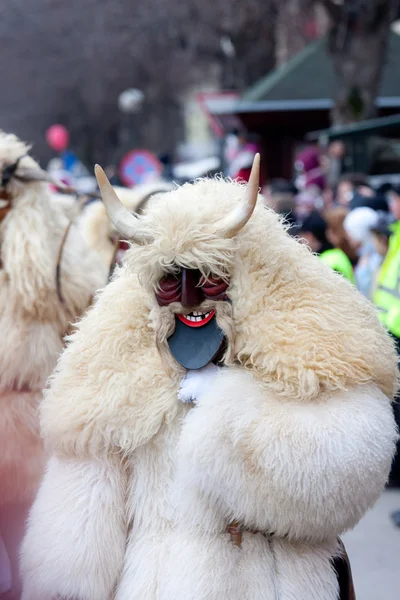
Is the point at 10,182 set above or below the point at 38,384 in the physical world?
above

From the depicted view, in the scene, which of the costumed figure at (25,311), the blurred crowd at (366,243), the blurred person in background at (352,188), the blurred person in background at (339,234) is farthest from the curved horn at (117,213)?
the blurred person in background at (352,188)

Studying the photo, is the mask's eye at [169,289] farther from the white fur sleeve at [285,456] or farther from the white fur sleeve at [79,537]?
the white fur sleeve at [79,537]

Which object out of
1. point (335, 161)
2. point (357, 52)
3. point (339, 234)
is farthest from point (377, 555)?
point (357, 52)

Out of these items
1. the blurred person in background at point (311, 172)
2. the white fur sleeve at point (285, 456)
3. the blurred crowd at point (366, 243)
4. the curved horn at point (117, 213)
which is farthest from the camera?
the blurred person in background at point (311, 172)

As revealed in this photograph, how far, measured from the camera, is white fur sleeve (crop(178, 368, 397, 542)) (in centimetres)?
241

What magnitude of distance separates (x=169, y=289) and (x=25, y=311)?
1.45 m

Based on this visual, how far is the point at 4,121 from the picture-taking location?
116 feet

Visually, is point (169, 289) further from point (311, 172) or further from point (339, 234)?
point (311, 172)

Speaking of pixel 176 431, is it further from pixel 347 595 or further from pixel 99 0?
pixel 99 0

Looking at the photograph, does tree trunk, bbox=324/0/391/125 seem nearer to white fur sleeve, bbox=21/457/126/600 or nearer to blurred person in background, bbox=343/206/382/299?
blurred person in background, bbox=343/206/382/299

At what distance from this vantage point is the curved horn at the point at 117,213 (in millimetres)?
→ 2508

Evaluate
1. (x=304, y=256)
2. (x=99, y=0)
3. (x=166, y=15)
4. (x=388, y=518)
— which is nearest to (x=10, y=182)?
(x=304, y=256)

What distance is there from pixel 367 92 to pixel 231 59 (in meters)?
14.2

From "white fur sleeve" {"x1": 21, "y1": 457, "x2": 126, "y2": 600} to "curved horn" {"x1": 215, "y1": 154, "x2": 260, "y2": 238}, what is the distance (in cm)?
78
